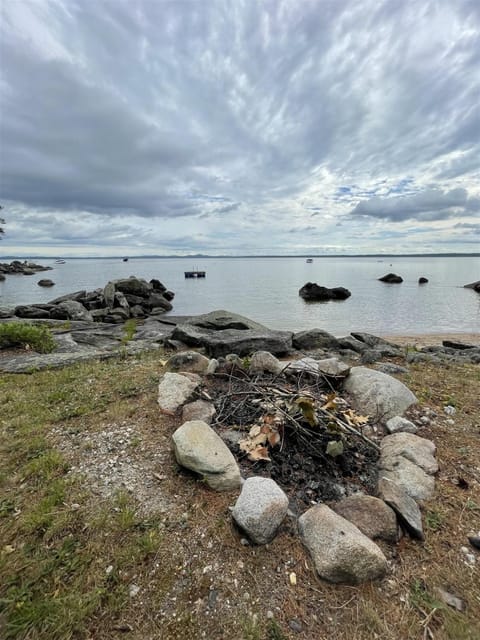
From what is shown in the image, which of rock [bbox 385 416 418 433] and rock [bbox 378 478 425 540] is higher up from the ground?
rock [bbox 378 478 425 540]

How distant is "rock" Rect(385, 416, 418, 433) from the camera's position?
3.68 metres

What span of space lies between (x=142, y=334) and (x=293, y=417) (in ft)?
29.8

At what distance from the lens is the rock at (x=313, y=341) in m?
9.34

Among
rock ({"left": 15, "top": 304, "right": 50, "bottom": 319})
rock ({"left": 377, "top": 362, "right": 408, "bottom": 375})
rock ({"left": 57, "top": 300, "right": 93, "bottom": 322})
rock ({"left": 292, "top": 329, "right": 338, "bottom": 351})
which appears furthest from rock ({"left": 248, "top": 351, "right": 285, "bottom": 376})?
rock ({"left": 15, "top": 304, "right": 50, "bottom": 319})

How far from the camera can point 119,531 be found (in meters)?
2.33

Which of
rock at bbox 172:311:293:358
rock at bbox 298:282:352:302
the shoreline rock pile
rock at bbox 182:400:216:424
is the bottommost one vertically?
rock at bbox 298:282:352:302

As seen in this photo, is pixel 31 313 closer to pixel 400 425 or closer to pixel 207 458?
pixel 207 458

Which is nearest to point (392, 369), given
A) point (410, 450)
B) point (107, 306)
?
point (410, 450)

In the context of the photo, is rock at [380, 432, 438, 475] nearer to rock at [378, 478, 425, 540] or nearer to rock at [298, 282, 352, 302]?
rock at [378, 478, 425, 540]

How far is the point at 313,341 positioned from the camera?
31.1ft

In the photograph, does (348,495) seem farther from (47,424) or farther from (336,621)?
(47,424)

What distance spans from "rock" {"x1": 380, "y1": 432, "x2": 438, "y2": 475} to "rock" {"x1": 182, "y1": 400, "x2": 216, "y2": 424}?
199 centimetres

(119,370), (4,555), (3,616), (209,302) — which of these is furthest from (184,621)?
(209,302)

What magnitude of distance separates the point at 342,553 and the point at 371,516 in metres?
0.46
